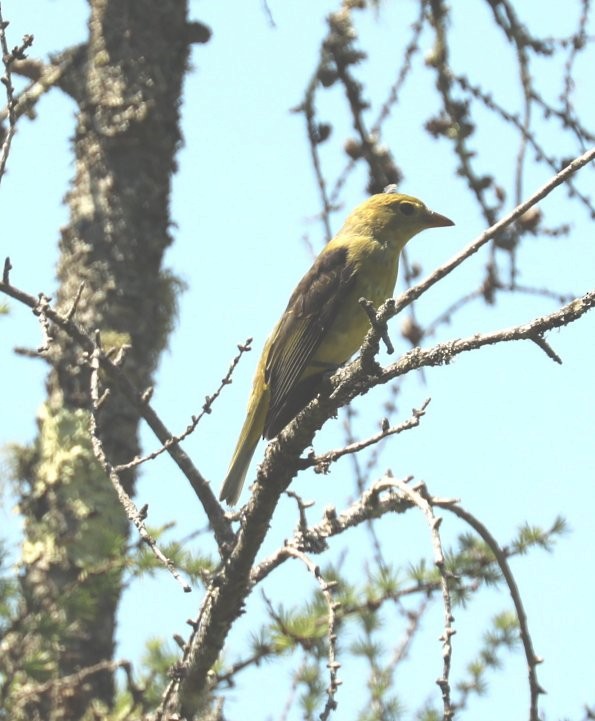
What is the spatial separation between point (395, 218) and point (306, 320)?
105 centimetres

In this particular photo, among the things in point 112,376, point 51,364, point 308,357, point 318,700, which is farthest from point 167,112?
point 318,700

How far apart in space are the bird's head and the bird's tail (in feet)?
3.56

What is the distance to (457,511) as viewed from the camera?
359cm

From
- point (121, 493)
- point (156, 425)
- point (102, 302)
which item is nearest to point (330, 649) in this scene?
point (121, 493)

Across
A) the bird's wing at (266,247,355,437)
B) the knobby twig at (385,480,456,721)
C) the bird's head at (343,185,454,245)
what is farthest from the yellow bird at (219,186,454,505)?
the knobby twig at (385,480,456,721)

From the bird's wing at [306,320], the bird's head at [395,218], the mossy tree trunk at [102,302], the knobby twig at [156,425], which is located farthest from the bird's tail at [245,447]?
the bird's head at [395,218]

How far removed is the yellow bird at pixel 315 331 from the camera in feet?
14.8

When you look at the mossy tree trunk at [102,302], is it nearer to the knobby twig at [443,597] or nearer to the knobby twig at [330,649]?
the knobby twig at [330,649]

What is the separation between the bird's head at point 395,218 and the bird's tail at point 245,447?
108 cm

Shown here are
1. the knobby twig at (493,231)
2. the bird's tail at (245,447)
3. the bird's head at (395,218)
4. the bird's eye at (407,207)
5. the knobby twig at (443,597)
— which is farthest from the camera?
the bird's eye at (407,207)

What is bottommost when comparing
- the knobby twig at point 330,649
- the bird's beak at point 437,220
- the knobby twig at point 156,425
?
the knobby twig at point 330,649

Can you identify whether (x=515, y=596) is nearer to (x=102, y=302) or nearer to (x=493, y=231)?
(x=493, y=231)

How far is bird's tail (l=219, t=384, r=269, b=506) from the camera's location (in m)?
4.69

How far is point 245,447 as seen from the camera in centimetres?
472
